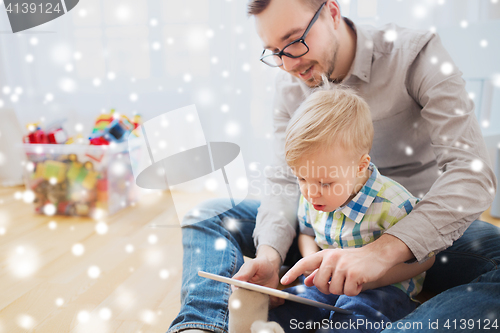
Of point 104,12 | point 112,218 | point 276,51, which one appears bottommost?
point 112,218

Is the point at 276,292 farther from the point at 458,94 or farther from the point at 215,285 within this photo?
the point at 458,94

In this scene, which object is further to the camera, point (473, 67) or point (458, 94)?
point (473, 67)

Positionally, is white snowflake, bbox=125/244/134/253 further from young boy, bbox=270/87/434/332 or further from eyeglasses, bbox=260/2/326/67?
eyeglasses, bbox=260/2/326/67

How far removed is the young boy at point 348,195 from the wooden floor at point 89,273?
429 mm

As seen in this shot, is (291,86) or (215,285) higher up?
(291,86)

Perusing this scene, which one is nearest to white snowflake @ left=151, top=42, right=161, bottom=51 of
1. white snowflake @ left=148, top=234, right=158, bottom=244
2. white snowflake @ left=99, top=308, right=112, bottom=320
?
white snowflake @ left=148, top=234, right=158, bottom=244

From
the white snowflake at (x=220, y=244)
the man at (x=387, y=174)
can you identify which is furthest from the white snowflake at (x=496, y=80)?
the white snowflake at (x=220, y=244)

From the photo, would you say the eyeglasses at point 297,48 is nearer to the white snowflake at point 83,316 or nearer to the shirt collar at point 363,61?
the shirt collar at point 363,61

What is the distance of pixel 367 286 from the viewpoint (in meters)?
0.72

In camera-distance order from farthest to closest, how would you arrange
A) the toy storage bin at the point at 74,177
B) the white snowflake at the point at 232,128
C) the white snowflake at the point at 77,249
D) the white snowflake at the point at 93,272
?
the white snowflake at the point at 232,128
the toy storage bin at the point at 74,177
the white snowflake at the point at 77,249
the white snowflake at the point at 93,272

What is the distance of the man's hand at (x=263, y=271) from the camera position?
0.72m

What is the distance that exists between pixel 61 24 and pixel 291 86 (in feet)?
5.38

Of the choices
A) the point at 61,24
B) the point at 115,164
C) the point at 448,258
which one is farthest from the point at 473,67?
the point at 61,24

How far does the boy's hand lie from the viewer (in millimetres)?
625
